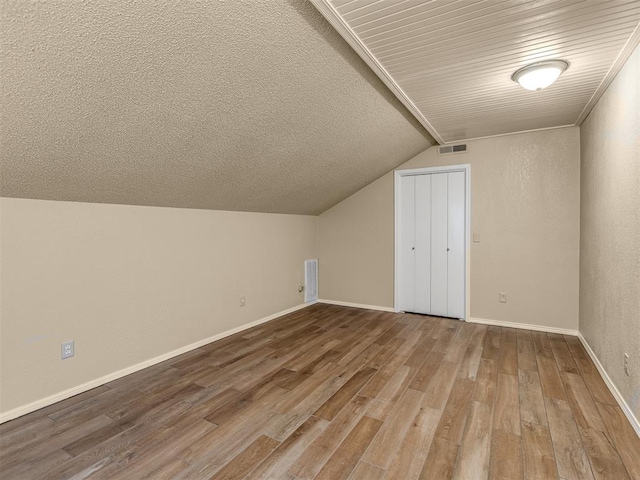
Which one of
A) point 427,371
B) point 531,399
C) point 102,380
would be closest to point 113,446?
point 102,380

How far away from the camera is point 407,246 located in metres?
4.57

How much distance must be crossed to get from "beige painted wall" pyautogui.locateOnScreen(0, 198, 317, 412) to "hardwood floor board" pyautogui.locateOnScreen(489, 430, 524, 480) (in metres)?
2.65

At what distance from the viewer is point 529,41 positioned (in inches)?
79.3

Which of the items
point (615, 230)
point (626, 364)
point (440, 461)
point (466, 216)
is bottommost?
point (440, 461)

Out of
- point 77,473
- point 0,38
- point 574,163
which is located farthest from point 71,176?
point 574,163

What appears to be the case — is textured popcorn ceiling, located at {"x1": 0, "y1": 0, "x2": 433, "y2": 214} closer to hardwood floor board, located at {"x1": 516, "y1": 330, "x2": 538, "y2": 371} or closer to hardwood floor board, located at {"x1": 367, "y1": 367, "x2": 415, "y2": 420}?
hardwood floor board, located at {"x1": 367, "y1": 367, "x2": 415, "y2": 420}

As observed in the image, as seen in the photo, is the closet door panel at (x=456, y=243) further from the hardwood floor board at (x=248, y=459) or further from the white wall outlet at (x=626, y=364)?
the hardwood floor board at (x=248, y=459)

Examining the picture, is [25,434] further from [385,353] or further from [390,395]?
[385,353]

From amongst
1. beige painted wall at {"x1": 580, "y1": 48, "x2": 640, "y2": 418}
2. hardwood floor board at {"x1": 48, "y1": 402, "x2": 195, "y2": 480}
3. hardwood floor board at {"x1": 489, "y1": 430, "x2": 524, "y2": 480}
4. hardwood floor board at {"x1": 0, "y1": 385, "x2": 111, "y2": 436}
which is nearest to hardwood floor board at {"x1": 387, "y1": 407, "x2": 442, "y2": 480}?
hardwood floor board at {"x1": 489, "y1": 430, "x2": 524, "y2": 480}

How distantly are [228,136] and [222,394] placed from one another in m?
1.89

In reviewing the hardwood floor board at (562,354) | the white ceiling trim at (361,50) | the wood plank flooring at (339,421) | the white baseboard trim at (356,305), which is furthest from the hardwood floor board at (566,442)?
the white ceiling trim at (361,50)

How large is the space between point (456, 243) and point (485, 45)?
2646 mm

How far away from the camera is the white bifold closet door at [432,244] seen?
4227 millimetres

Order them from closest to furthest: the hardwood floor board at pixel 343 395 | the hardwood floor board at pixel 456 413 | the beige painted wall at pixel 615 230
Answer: the hardwood floor board at pixel 456 413, the beige painted wall at pixel 615 230, the hardwood floor board at pixel 343 395
